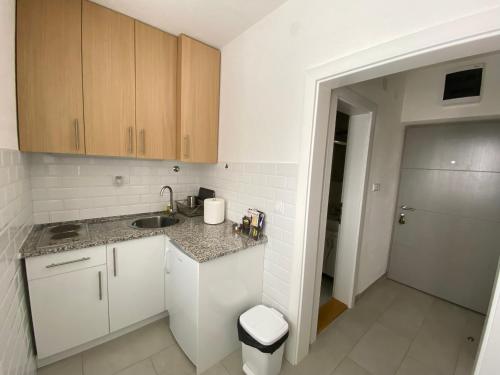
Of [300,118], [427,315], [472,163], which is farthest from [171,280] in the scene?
[472,163]

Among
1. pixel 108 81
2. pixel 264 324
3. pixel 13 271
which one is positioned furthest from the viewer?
pixel 108 81

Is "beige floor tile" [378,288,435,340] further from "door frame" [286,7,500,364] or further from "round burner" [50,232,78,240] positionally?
"round burner" [50,232,78,240]

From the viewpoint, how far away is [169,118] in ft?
6.18

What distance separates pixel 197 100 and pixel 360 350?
2.55 meters

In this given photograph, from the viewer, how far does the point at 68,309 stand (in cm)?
140

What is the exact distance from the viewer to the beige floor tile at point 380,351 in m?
1.52

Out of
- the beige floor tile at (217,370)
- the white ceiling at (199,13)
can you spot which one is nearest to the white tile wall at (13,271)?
the beige floor tile at (217,370)

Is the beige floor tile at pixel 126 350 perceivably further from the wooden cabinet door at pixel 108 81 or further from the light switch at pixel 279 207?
the wooden cabinet door at pixel 108 81

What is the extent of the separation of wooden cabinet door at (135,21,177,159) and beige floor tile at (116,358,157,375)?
1566 millimetres

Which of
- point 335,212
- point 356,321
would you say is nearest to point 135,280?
point 356,321

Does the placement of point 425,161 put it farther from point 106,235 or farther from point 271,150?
point 106,235

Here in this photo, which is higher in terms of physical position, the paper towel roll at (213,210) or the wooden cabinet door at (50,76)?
the wooden cabinet door at (50,76)

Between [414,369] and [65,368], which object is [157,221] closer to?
[65,368]

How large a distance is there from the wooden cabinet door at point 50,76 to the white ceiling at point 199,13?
0.31m
